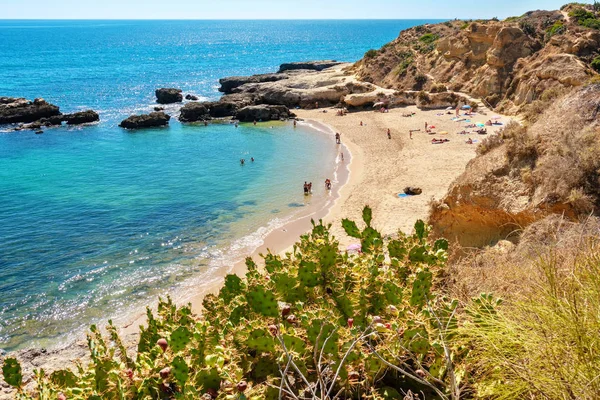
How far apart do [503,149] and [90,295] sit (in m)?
15.7

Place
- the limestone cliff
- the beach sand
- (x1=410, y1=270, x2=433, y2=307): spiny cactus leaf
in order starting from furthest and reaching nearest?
the limestone cliff, the beach sand, (x1=410, y1=270, x2=433, y2=307): spiny cactus leaf

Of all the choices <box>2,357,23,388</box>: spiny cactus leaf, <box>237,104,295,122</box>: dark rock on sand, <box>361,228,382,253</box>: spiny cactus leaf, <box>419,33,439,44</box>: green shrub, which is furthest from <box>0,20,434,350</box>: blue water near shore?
<box>419,33,439,44</box>: green shrub

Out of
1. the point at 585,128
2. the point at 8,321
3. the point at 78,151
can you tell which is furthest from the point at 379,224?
the point at 78,151

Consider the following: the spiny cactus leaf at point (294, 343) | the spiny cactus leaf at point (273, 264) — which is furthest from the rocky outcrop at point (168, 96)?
the spiny cactus leaf at point (294, 343)

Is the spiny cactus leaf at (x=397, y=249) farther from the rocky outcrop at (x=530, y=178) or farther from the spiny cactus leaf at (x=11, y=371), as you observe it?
the spiny cactus leaf at (x=11, y=371)

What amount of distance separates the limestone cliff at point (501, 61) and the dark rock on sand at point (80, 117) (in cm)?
3463

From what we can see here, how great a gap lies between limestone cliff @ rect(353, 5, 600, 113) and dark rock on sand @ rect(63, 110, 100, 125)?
34625 mm

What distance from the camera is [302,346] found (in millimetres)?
4465

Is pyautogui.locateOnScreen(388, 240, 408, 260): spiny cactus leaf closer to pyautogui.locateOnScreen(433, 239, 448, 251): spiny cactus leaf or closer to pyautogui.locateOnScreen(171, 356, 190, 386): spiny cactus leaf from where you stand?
pyautogui.locateOnScreen(433, 239, 448, 251): spiny cactus leaf

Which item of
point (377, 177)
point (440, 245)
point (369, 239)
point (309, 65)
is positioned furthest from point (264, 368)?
point (309, 65)

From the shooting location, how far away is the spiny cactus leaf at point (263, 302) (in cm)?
515

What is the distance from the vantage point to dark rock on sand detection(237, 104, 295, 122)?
169 feet

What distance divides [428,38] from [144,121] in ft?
138

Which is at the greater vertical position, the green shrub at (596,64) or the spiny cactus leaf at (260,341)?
the green shrub at (596,64)
